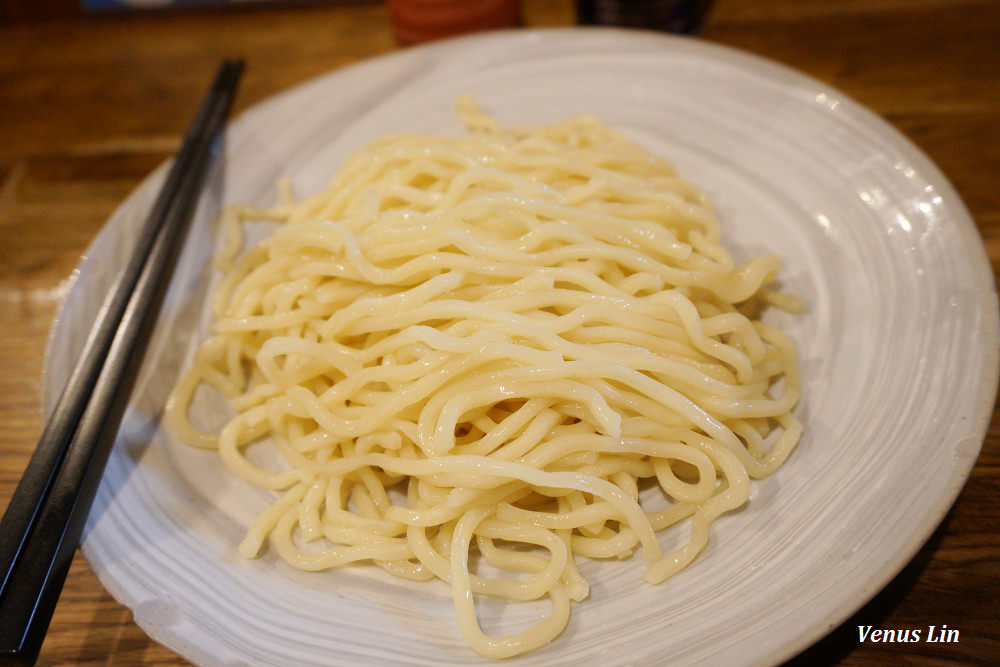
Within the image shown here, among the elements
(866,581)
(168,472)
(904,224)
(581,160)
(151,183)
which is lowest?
(168,472)

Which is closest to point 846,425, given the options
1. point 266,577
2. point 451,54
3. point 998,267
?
point 998,267

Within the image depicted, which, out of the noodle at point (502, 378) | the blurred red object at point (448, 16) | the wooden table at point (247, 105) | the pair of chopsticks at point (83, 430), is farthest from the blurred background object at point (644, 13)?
the pair of chopsticks at point (83, 430)

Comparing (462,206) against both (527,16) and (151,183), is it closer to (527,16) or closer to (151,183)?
(151,183)

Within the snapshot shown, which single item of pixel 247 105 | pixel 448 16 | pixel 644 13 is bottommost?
pixel 247 105

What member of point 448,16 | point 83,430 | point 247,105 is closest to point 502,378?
point 83,430

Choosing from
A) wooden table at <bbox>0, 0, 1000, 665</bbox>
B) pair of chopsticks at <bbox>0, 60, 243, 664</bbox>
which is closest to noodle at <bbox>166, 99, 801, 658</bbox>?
pair of chopsticks at <bbox>0, 60, 243, 664</bbox>

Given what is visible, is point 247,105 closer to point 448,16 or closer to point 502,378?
point 448,16
